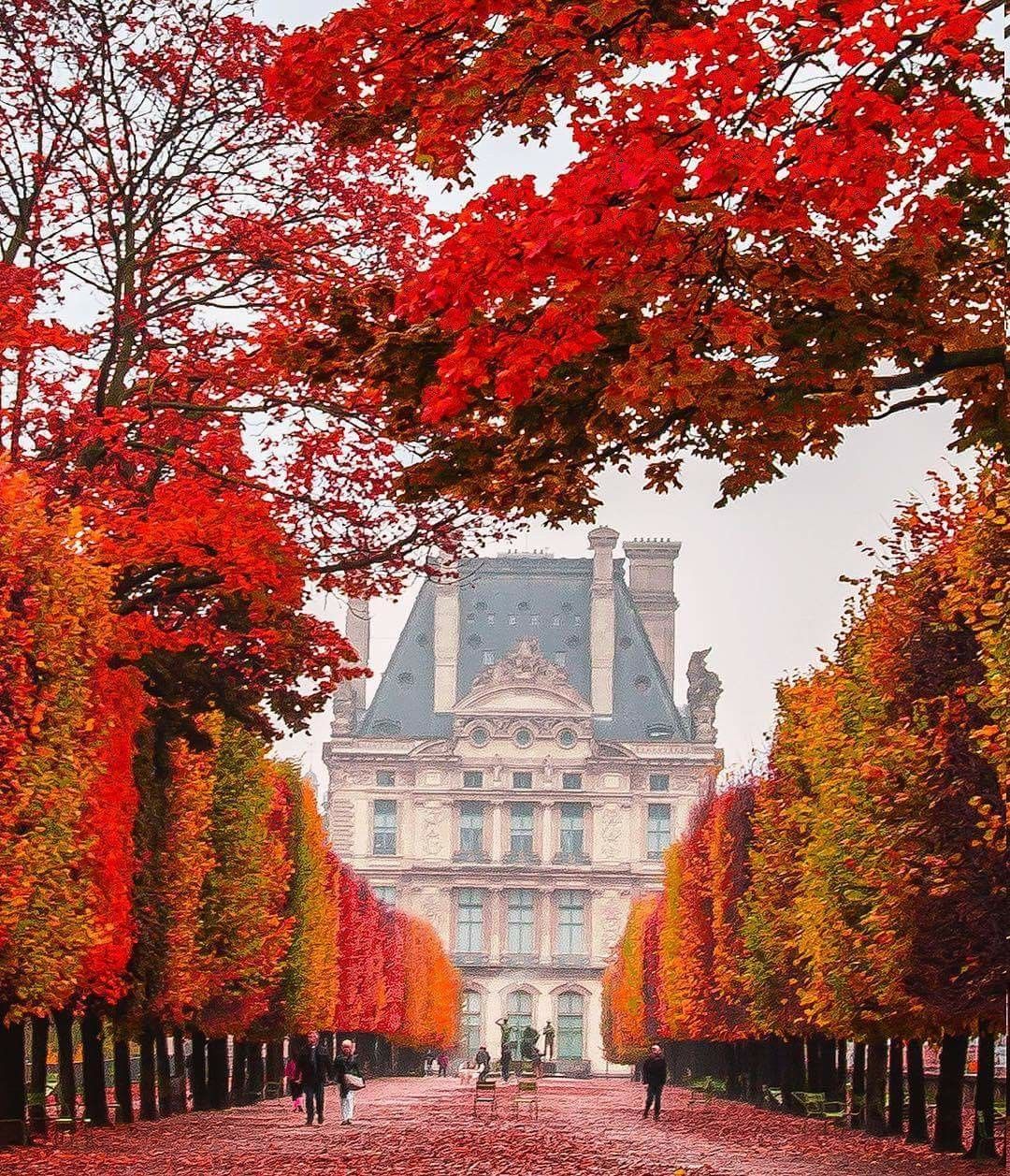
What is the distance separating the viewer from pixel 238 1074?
138 feet

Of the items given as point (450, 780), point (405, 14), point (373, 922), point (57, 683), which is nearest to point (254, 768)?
point (57, 683)

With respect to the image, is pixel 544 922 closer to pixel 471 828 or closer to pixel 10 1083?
pixel 471 828

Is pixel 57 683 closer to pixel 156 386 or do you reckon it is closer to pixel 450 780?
pixel 156 386

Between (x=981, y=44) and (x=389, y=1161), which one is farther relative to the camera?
(x=389, y=1161)

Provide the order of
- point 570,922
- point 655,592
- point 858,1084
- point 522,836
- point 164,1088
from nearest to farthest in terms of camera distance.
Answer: point 164,1088 → point 858,1084 → point 570,922 → point 522,836 → point 655,592

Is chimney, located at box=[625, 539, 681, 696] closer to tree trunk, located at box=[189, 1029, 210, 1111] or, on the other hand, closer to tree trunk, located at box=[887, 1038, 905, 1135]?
tree trunk, located at box=[189, 1029, 210, 1111]

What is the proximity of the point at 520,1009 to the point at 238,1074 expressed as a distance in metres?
71.8

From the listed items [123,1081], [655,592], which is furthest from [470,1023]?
[123,1081]

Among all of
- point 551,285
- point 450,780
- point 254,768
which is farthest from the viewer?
point 450,780

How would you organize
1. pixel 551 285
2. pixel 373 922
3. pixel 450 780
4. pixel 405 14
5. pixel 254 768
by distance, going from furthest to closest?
pixel 450 780 < pixel 373 922 < pixel 254 768 < pixel 405 14 < pixel 551 285

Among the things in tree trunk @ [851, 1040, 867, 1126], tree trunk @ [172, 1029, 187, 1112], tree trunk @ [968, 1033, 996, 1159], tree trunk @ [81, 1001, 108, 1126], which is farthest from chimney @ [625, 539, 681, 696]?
tree trunk @ [968, 1033, 996, 1159]

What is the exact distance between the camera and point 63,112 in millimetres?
20562

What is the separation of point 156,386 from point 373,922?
48.4m

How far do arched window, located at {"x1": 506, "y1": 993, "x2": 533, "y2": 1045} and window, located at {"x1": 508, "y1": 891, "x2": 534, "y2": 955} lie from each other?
2.97 m
